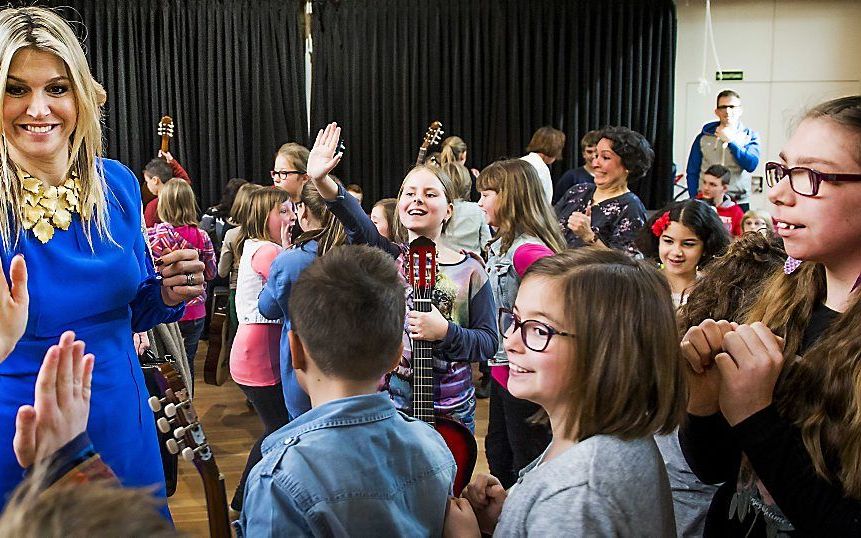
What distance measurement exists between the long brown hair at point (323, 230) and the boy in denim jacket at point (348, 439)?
1.38 m

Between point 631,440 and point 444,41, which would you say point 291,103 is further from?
point 631,440

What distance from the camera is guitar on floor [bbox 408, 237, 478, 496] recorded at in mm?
2305

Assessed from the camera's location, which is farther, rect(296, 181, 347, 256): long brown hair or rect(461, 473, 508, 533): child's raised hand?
rect(296, 181, 347, 256): long brown hair

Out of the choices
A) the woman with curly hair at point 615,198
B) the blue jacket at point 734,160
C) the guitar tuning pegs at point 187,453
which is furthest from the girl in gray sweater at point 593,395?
the blue jacket at point 734,160

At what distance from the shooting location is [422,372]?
7.66 feet

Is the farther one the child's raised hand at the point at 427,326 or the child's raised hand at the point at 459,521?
the child's raised hand at the point at 427,326

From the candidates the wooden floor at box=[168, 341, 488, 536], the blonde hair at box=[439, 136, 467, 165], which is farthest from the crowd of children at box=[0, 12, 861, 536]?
the blonde hair at box=[439, 136, 467, 165]

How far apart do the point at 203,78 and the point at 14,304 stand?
21.6ft

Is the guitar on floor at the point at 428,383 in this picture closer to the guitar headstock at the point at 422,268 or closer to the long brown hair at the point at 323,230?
the guitar headstock at the point at 422,268

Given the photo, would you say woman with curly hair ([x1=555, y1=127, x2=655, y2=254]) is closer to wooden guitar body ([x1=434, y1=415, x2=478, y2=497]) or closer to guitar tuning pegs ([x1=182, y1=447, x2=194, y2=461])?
wooden guitar body ([x1=434, y1=415, x2=478, y2=497])

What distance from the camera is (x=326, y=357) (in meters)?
1.37

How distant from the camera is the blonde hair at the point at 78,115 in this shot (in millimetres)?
1626

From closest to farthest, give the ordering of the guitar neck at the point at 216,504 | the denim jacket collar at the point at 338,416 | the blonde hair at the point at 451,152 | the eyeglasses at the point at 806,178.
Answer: the eyeglasses at the point at 806,178
the denim jacket collar at the point at 338,416
the guitar neck at the point at 216,504
the blonde hair at the point at 451,152

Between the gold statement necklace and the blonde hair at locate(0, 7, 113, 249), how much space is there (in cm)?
1
